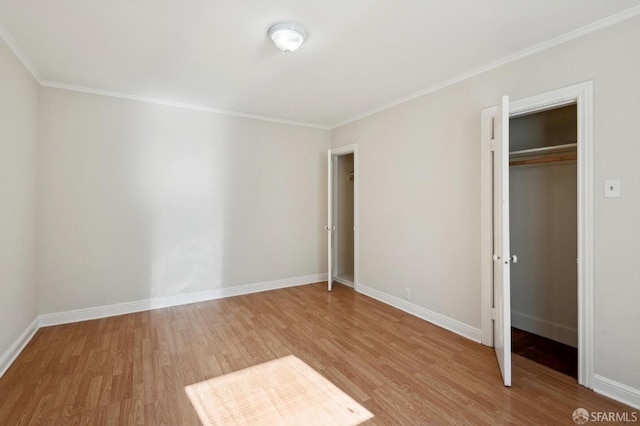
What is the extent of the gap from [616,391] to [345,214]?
154 inches

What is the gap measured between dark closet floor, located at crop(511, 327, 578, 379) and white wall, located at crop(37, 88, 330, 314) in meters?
2.95

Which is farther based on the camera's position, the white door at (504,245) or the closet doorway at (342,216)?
the closet doorway at (342,216)

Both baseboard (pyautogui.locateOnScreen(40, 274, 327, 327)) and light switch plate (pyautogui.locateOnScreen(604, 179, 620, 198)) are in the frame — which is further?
baseboard (pyautogui.locateOnScreen(40, 274, 327, 327))

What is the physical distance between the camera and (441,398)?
199 centimetres

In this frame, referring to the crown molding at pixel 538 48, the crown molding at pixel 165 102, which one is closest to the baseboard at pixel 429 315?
the crown molding at pixel 538 48

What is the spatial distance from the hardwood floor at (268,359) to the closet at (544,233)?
0.73 m

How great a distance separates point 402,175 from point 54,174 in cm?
397

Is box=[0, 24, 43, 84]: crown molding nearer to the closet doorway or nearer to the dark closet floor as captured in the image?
the closet doorway

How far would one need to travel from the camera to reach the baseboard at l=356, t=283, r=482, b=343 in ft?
9.38

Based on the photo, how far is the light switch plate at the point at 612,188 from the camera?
1.98m

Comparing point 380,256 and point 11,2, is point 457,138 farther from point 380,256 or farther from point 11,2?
point 11,2

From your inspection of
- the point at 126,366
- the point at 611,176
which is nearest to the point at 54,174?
the point at 126,366

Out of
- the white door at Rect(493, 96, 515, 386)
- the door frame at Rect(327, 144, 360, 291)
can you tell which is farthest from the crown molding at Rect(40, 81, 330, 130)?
the white door at Rect(493, 96, 515, 386)

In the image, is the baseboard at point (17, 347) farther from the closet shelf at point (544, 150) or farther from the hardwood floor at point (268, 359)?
the closet shelf at point (544, 150)
